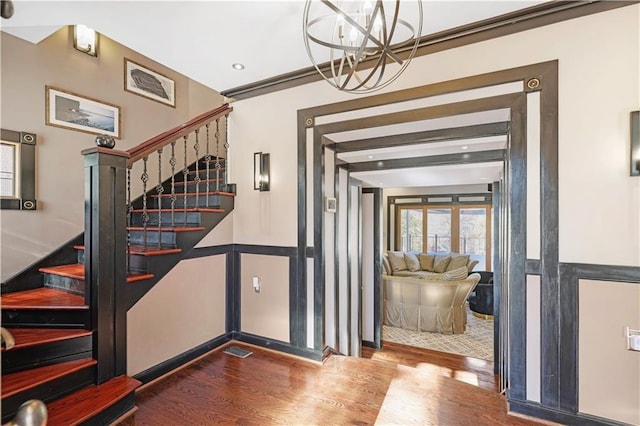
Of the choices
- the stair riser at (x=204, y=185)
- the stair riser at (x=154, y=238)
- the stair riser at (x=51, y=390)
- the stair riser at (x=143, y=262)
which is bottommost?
the stair riser at (x=51, y=390)

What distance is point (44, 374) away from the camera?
1878 millimetres

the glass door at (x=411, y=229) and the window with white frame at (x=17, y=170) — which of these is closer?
the window with white frame at (x=17, y=170)

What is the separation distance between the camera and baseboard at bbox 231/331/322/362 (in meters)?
2.94

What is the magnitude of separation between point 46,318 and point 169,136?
5.46 ft

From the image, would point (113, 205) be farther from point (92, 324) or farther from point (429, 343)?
Result: point (429, 343)

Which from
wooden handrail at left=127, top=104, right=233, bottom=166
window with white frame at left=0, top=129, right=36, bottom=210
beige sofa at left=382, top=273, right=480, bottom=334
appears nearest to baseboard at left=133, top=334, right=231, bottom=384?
wooden handrail at left=127, top=104, right=233, bottom=166

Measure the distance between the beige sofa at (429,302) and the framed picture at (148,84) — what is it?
477 cm

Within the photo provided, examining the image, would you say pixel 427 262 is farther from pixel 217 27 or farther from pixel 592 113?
pixel 217 27

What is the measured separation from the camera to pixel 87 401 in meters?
1.90

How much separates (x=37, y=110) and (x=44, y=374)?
243 cm

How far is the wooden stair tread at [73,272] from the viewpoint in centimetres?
239

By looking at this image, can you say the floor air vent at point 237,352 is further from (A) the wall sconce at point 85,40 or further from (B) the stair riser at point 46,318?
(A) the wall sconce at point 85,40

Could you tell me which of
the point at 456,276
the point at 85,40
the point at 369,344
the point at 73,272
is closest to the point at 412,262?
the point at 456,276

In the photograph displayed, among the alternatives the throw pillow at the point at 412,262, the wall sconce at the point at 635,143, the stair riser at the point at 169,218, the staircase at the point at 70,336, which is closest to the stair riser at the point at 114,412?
the staircase at the point at 70,336
